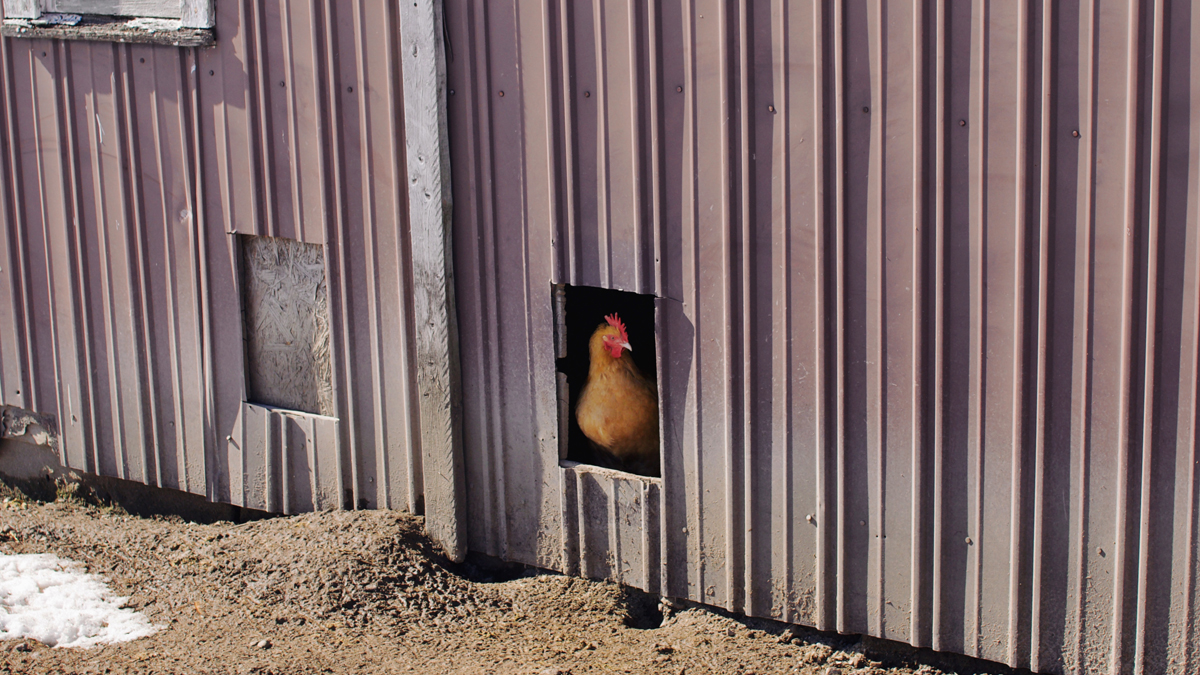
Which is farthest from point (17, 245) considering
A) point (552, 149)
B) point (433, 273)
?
point (552, 149)

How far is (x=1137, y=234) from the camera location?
3344 millimetres

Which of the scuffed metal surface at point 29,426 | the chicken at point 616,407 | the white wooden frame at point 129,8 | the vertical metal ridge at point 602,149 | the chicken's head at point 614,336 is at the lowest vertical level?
the scuffed metal surface at point 29,426

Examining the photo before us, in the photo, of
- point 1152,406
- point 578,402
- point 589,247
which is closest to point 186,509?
point 578,402

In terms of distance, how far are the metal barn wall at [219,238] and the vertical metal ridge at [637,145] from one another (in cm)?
85

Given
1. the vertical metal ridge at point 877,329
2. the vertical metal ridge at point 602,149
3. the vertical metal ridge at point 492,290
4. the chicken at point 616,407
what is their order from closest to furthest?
the vertical metal ridge at point 877,329, the vertical metal ridge at point 602,149, the vertical metal ridge at point 492,290, the chicken at point 616,407

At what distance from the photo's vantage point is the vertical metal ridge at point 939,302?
11.4ft

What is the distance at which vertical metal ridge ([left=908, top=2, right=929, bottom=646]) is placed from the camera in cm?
352

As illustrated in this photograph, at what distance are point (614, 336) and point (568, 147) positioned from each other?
3.11ft

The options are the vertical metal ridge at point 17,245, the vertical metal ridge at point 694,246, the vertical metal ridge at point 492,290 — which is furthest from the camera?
the vertical metal ridge at point 17,245

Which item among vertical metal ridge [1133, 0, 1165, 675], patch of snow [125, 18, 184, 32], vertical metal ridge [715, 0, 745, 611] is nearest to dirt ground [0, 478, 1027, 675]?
vertical metal ridge [715, 0, 745, 611]

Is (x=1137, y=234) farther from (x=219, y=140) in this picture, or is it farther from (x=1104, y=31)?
(x=219, y=140)

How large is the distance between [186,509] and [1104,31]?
483 centimetres

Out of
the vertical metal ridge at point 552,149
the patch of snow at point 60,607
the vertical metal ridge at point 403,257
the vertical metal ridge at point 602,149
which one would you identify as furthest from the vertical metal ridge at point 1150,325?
the patch of snow at point 60,607

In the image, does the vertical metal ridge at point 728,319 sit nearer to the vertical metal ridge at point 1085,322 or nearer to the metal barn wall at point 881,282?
the metal barn wall at point 881,282
